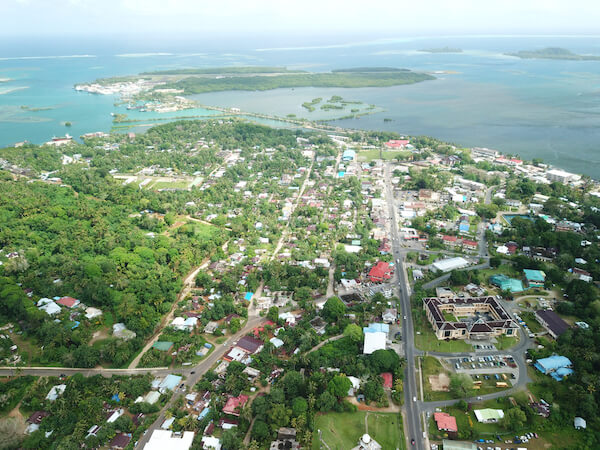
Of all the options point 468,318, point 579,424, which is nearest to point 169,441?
point 579,424

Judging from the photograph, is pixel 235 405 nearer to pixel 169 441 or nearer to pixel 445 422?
pixel 169 441

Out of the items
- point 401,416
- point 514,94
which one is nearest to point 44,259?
point 401,416

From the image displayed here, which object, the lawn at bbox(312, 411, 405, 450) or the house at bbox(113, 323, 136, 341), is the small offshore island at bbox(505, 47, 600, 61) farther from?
the house at bbox(113, 323, 136, 341)

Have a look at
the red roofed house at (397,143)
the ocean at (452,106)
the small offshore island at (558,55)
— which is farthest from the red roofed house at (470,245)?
the small offshore island at (558,55)

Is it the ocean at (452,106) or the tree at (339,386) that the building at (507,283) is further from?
the ocean at (452,106)

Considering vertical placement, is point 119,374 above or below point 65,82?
below

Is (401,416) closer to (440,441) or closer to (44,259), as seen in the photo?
(440,441)

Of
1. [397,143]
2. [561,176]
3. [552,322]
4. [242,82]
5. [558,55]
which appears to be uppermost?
[558,55]
